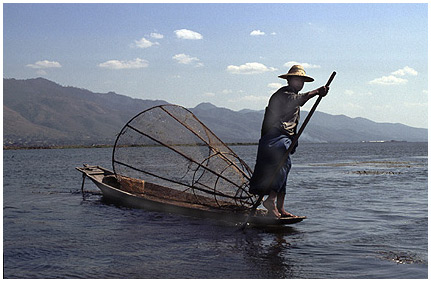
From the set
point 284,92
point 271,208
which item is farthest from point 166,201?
point 284,92

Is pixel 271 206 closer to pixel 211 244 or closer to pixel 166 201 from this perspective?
pixel 211 244

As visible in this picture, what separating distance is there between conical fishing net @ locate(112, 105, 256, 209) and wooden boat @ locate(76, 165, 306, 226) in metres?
0.16

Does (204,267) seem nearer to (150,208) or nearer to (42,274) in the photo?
(42,274)

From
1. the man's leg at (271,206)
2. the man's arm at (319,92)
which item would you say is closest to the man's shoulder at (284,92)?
the man's arm at (319,92)

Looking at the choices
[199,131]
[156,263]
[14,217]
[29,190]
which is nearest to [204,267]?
[156,263]

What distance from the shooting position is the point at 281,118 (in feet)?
29.1

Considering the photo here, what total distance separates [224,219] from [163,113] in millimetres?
3728

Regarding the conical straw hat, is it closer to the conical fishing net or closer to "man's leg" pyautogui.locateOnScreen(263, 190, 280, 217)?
"man's leg" pyautogui.locateOnScreen(263, 190, 280, 217)

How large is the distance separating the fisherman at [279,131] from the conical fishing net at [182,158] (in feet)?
4.71

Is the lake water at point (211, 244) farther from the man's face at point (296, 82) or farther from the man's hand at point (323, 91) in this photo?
the man's face at point (296, 82)

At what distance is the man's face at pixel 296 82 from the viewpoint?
28.9ft

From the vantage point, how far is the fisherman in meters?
8.74

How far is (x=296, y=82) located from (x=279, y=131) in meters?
0.94

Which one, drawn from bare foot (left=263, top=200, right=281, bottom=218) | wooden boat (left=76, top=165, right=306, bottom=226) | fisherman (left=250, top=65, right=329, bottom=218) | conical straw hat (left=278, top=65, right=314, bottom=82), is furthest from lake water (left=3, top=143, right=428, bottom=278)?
conical straw hat (left=278, top=65, right=314, bottom=82)
